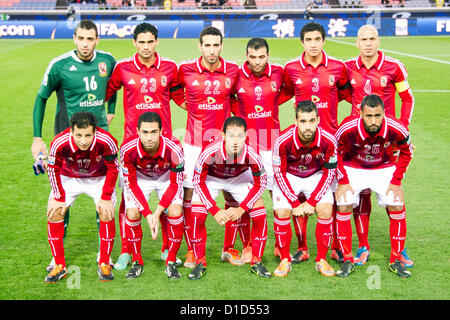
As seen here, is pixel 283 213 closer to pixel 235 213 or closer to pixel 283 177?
pixel 283 177

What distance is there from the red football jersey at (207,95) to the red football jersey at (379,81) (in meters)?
1.32

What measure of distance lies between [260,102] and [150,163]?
4.62 ft

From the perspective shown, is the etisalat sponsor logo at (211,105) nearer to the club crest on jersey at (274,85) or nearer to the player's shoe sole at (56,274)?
the club crest on jersey at (274,85)

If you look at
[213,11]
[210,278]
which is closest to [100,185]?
[210,278]

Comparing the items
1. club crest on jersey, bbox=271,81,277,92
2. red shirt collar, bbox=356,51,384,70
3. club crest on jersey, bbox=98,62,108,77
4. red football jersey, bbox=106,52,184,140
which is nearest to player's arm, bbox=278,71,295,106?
club crest on jersey, bbox=271,81,277,92

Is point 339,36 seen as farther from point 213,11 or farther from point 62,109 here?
point 62,109

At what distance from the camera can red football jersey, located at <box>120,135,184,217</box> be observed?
17.9 feet

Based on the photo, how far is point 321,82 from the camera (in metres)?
6.04

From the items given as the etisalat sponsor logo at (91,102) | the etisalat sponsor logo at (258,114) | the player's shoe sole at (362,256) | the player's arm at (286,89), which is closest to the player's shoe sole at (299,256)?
the player's shoe sole at (362,256)

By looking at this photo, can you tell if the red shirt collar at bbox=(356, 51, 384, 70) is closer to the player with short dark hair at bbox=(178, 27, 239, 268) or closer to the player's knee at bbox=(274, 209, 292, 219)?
the player with short dark hair at bbox=(178, 27, 239, 268)

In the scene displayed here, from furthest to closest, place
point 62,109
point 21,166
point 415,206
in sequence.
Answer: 1. point 21,166
2. point 415,206
3. point 62,109

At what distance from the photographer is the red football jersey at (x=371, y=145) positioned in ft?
17.9

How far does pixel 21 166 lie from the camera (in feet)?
30.4

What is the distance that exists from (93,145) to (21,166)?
14.8ft
